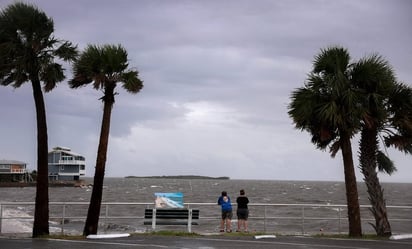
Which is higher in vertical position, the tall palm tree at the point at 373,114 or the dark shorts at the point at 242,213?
the tall palm tree at the point at 373,114

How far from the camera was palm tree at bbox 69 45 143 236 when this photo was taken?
17469 millimetres

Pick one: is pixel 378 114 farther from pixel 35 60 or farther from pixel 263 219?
pixel 263 219

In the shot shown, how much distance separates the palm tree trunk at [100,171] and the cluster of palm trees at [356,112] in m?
5.88

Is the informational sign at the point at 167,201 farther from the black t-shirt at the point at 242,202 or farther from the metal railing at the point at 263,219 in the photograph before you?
the black t-shirt at the point at 242,202

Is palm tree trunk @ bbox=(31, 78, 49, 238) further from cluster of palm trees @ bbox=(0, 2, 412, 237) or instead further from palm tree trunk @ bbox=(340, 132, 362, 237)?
palm tree trunk @ bbox=(340, 132, 362, 237)

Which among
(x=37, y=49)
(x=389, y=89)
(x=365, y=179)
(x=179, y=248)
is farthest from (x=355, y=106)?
(x=37, y=49)

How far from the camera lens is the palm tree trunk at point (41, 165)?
1759 centimetres

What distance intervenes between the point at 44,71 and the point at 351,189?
10470mm

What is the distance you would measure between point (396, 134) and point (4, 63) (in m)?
12.7

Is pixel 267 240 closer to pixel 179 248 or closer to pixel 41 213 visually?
pixel 179 248

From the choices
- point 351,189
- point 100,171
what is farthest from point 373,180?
point 100,171

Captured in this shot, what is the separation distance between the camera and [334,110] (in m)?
17.0

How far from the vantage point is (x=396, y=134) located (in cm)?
1792

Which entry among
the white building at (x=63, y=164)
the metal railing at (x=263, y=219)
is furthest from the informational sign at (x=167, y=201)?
the white building at (x=63, y=164)
